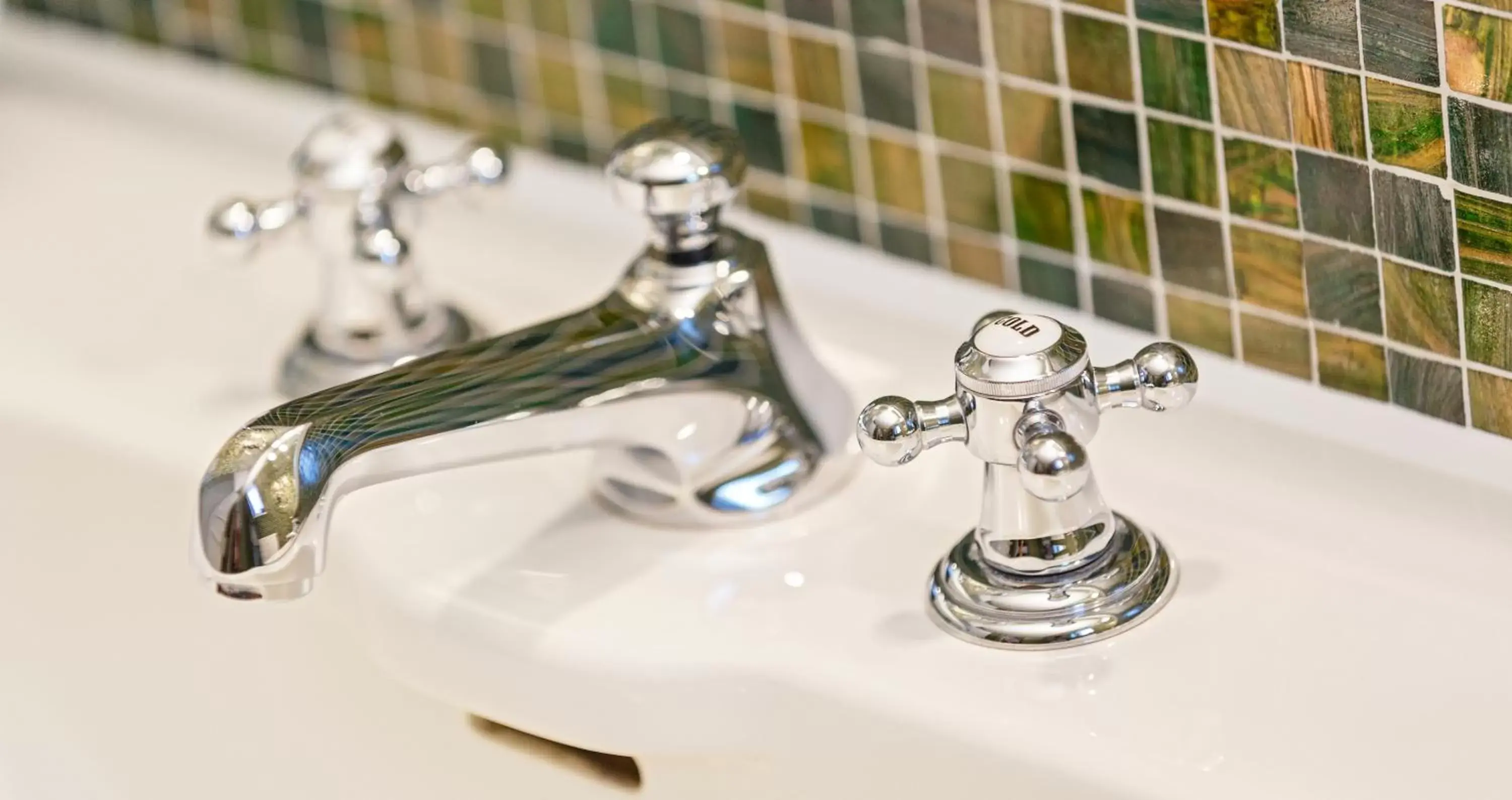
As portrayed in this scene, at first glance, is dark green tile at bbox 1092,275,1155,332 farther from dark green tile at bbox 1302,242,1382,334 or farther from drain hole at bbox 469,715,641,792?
drain hole at bbox 469,715,641,792

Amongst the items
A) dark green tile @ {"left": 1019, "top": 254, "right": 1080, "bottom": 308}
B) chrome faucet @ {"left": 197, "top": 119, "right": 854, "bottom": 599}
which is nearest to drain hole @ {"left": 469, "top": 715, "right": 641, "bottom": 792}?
chrome faucet @ {"left": 197, "top": 119, "right": 854, "bottom": 599}

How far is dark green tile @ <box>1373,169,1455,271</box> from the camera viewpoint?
488 mm

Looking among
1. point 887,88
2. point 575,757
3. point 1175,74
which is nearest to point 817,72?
point 887,88

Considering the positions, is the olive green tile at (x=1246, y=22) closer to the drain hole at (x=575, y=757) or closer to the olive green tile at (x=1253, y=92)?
the olive green tile at (x=1253, y=92)

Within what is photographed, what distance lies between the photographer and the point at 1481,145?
1.55 ft

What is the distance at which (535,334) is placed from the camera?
0.50 m

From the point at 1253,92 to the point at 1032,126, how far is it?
79mm

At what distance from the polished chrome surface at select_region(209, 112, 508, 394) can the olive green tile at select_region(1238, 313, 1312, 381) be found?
23 centimetres

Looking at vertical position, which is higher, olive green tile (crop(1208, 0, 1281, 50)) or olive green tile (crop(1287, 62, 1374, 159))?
olive green tile (crop(1208, 0, 1281, 50))

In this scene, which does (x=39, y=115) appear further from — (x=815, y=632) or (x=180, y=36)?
(x=815, y=632)

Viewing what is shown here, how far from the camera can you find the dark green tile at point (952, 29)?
1.88 ft

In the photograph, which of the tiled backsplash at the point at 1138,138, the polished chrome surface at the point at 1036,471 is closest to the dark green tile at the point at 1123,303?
the tiled backsplash at the point at 1138,138

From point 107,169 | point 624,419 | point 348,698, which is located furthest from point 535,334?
point 107,169

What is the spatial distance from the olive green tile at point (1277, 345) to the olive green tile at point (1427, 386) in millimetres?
26
